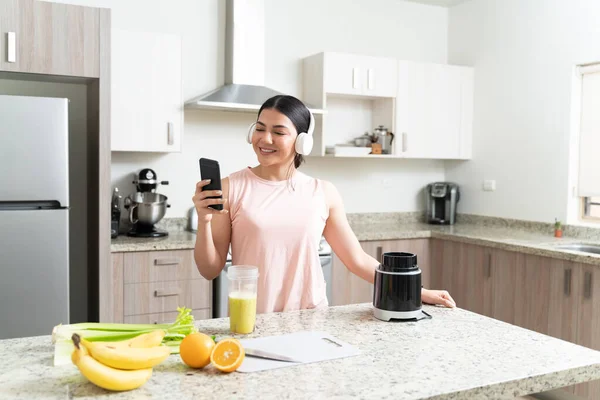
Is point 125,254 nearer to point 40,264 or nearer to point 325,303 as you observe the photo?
point 40,264

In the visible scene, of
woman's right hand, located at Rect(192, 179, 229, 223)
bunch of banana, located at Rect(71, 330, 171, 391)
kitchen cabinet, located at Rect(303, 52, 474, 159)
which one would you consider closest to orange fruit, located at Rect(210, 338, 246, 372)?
bunch of banana, located at Rect(71, 330, 171, 391)

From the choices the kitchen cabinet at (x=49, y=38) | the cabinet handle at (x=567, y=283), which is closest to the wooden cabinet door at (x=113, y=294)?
the kitchen cabinet at (x=49, y=38)

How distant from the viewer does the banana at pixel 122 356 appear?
125 centimetres

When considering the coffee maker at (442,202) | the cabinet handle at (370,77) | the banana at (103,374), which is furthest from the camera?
the coffee maker at (442,202)

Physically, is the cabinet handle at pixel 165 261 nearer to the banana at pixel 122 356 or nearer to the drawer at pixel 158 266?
the drawer at pixel 158 266

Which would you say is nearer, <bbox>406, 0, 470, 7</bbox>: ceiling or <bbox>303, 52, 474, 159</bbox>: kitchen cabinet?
<bbox>303, 52, 474, 159</bbox>: kitchen cabinet

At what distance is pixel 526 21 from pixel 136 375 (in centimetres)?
408

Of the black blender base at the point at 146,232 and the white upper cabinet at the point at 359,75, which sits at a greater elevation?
the white upper cabinet at the point at 359,75

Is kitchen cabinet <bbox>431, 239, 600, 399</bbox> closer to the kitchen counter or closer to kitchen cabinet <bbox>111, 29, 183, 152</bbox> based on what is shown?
the kitchen counter

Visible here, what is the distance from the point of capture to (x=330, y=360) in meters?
1.46

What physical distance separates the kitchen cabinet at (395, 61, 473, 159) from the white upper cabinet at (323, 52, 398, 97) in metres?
0.09

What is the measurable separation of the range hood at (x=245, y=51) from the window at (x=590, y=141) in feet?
5.71

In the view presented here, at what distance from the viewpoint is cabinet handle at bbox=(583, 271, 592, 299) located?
327 cm

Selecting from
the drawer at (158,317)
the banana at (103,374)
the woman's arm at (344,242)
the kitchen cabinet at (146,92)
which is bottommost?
the drawer at (158,317)
